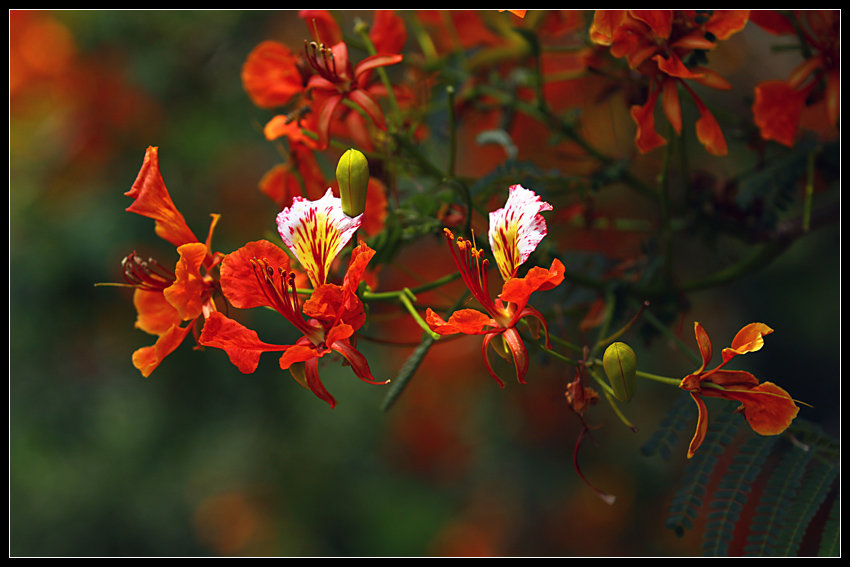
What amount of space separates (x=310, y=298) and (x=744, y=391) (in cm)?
44

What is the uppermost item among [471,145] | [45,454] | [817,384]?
[471,145]

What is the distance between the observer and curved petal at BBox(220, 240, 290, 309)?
28.3 inches

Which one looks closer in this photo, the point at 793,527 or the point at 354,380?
the point at 793,527

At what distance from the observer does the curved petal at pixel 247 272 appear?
2.35 ft

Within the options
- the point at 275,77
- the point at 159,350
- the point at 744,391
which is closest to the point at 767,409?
the point at 744,391

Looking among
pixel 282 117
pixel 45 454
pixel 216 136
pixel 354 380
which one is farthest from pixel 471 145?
pixel 45 454

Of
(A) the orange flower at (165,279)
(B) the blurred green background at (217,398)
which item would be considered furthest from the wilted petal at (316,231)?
(B) the blurred green background at (217,398)

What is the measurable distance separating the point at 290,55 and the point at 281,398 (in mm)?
1950

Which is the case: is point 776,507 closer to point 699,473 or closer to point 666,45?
point 699,473

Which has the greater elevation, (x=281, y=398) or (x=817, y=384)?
(x=817, y=384)

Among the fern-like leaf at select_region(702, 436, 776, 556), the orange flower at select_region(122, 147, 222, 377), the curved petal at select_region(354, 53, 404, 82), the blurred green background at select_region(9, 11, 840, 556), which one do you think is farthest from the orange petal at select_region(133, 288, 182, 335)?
the blurred green background at select_region(9, 11, 840, 556)

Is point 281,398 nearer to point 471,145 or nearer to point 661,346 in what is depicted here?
point 471,145

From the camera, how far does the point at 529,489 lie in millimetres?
2898

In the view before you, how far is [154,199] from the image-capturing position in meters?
0.83
